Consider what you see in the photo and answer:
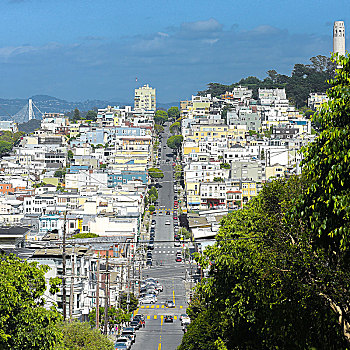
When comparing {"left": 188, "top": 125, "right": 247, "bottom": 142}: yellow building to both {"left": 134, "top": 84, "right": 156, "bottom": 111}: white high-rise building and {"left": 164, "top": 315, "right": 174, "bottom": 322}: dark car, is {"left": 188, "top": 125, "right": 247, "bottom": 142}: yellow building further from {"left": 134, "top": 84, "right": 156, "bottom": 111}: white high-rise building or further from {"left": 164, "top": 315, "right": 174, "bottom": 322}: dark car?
{"left": 164, "top": 315, "right": 174, "bottom": 322}: dark car

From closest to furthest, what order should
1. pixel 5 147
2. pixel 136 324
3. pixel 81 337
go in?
pixel 81 337
pixel 136 324
pixel 5 147

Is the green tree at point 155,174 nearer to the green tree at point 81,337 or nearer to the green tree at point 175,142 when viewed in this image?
the green tree at point 175,142

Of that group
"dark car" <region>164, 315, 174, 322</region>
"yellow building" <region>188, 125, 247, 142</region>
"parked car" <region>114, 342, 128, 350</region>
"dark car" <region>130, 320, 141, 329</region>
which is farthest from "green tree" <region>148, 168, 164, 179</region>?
"parked car" <region>114, 342, 128, 350</region>

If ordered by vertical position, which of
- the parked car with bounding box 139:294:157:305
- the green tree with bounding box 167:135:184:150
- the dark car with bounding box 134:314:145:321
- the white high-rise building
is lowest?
the parked car with bounding box 139:294:157:305

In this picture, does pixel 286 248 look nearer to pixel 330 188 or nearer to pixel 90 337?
pixel 330 188

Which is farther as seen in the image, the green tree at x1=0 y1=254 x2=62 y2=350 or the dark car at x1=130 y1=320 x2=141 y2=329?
the dark car at x1=130 y1=320 x2=141 y2=329

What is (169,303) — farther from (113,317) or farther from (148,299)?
(113,317)

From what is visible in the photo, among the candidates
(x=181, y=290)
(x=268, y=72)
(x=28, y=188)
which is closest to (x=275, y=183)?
(x=181, y=290)

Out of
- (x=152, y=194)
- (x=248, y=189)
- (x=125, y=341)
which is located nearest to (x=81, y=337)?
(x=125, y=341)
